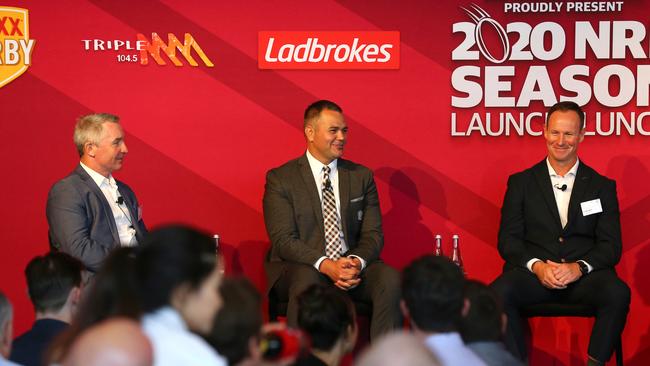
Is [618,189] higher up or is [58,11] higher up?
[58,11]

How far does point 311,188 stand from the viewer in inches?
235

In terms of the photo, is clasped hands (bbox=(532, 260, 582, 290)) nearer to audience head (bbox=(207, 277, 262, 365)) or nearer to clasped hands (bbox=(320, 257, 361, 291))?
clasped hands (bbox=(320, 257, 361, 291))

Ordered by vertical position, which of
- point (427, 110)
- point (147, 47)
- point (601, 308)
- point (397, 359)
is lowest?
point (601, 308)

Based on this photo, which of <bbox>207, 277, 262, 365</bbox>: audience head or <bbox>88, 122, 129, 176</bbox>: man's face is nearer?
<bbox>207, 277, 262, 365</bbox>: audience head

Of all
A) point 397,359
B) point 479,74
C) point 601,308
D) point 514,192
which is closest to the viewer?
point 397,359

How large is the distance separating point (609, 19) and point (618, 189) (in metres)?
1.01

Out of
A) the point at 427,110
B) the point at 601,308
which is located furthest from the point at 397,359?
the point at 427,110

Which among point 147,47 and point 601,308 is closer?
point 601,308

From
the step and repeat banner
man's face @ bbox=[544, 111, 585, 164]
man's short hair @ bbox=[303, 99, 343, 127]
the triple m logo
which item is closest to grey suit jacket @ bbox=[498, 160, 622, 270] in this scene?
man's face @ bbox=[544, 111, 585, 164]

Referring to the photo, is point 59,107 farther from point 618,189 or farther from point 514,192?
point 618,189

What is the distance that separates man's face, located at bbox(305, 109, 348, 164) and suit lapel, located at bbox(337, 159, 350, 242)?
0.09 m

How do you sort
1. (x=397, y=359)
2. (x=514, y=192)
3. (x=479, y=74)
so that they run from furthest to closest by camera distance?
1. (x=479, y=74)
2. (x=514, y=192)
3. (x=397, y=359)

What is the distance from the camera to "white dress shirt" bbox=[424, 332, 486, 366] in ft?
10.1

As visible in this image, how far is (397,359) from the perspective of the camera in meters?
2.42
